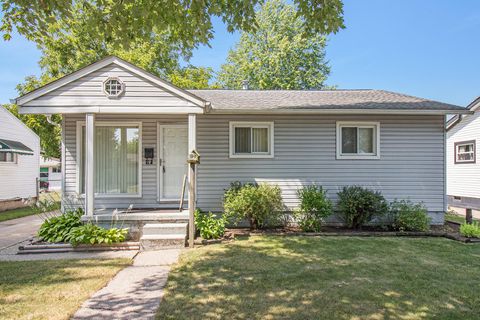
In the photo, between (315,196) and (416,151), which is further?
(416,151)

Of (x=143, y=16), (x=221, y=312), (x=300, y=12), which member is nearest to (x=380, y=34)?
(x=300, y=12)

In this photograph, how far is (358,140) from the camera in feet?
27.2

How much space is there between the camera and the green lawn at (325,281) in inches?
131

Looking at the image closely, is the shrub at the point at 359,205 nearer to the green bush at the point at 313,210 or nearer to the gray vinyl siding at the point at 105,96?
the green bush at the point at 313,210

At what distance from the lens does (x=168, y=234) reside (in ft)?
20.7

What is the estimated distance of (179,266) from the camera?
4910 mm

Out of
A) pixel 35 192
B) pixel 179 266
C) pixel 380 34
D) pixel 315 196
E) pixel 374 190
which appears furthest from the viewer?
pixel 380 34

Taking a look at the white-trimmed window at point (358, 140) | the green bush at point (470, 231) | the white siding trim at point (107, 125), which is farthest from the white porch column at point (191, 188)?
the green bush at point (470, 231)

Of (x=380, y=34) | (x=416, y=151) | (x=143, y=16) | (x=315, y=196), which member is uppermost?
(x=380, y=34)

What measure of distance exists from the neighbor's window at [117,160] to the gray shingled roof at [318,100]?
100 inches

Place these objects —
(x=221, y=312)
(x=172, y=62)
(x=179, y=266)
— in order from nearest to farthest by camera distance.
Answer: (x=221, y=312) < (x=179, y=266) < (x=172, y=62)

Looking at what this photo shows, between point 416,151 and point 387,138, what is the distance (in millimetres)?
911

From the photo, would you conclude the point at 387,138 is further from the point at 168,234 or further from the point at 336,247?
the point at 168,234

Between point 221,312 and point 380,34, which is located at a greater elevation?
point 380,34
